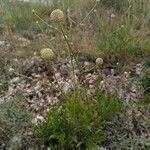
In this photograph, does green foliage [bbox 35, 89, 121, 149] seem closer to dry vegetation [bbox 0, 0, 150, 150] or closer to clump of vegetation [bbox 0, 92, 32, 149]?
dry vegetation [bbox 0, 0, 150, 150]

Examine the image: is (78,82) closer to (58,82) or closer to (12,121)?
(58,82)

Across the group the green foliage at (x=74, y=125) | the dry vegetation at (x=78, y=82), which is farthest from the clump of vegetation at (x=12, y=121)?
the green foliage at (x=74, y=125)

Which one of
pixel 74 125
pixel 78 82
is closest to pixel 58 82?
pixel 78 82

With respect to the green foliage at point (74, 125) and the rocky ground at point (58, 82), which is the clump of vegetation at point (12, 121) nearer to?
the rocky ground at point (58, 82)

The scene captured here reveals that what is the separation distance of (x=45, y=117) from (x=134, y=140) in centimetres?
85

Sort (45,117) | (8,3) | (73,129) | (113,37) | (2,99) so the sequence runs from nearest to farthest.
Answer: (73,129)
(45,117)
(2,99)
(113,37)
(8,3)

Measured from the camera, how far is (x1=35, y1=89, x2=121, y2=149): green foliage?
12.8ft

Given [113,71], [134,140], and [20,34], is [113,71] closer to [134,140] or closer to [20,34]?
[134,140]

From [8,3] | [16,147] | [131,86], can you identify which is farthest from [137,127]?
[8,3]

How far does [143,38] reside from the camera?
5.26m

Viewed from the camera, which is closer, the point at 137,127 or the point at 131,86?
the point at 137,127

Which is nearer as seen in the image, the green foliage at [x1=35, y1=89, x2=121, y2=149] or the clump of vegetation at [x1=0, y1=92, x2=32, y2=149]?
the green foliage at [x1=35, y1=89, x2=121, y2=149]

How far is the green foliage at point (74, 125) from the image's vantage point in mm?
3887

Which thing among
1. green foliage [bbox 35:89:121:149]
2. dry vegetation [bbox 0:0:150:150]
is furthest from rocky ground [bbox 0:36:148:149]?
green foliage [bbox 35:89:121:149]
